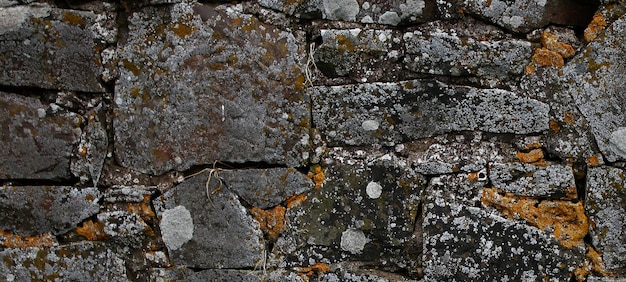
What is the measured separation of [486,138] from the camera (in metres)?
1.78

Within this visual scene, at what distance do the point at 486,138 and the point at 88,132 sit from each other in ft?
4.44

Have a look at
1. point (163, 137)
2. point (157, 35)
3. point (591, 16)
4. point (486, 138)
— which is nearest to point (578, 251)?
point (486, 138)

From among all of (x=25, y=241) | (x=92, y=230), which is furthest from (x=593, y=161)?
(x=25, y=241)

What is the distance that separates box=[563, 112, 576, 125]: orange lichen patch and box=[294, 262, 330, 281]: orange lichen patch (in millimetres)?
919

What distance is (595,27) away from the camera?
1.68 meters

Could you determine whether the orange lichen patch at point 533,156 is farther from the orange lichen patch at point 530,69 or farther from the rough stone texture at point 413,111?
the orange lichen patch at point 530,69

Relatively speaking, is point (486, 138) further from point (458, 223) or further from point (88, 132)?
point (88, 132)

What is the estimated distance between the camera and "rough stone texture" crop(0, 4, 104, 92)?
1.80 m

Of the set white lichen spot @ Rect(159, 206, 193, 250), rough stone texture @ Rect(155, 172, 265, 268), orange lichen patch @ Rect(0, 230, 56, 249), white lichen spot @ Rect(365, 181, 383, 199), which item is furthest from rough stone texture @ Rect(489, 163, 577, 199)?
orange lichen patch @ Rect(0, 230, 56, 249)

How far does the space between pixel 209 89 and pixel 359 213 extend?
2.15 ft

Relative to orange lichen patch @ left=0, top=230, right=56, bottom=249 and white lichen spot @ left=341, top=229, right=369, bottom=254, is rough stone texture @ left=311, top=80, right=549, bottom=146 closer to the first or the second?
white lichen spot @ left=341, top=229, right=369, bottom=254

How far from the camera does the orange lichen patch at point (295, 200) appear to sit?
6.04 feet

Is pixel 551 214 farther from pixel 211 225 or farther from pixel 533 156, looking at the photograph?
pixel 211 225

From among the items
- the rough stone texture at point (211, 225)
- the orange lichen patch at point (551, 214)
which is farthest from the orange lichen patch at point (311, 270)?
the orange lichen patch at point (551, 214)
